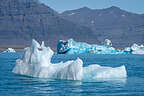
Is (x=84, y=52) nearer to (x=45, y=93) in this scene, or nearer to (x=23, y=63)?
(x=23, y=63)

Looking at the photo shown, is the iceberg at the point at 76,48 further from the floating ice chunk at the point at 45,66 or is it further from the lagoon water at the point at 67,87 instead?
the lagoon water at the point at 67,87

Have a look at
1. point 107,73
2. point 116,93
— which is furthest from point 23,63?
point 116,93

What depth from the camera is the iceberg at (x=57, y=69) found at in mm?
19438

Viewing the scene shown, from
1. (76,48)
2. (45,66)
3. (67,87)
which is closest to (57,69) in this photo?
(45,66)

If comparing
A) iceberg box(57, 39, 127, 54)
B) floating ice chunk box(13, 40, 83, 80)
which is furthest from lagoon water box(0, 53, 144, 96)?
iceberg box(57, 39, 127, 54)

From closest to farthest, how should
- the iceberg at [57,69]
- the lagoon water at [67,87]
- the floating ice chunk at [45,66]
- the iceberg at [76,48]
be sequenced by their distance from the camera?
the lagoon water at [67,87]
the floating ice chunk at [45,66]
the iceberg at [57,69]
the iceberg at [76,48]

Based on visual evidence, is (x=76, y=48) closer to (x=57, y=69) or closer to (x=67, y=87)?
(x=57, y=69)

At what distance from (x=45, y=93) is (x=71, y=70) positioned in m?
3.67

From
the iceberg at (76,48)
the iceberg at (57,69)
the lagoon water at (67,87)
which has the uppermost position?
the iceberg at (76,48)

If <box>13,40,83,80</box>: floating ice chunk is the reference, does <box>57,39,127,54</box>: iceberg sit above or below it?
above

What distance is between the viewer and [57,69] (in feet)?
67.2

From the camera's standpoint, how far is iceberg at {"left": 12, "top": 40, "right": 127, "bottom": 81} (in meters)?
19.4

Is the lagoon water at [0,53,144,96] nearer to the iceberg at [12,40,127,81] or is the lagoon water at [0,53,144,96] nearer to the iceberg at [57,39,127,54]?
the iceberg at [12,40,127,81]

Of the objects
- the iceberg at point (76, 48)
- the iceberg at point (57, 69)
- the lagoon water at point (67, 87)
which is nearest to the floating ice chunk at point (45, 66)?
the iceberg at point (57, 69)
